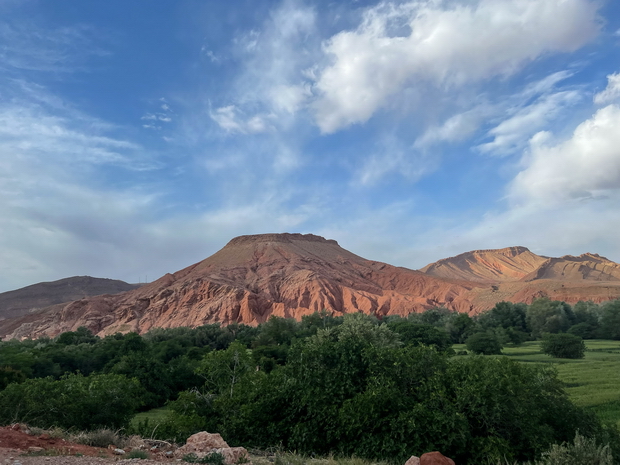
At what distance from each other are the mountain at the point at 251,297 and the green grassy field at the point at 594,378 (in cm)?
4829

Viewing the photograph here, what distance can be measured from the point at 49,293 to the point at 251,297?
333 feet

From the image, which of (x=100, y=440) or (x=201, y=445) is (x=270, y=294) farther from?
(x=201, y=445)

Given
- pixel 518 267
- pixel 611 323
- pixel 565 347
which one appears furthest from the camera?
pixel 518 267

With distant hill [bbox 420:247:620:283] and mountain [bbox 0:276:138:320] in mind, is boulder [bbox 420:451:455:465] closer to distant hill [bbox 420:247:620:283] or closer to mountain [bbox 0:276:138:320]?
distant hill [bbox 420:247:620:283]

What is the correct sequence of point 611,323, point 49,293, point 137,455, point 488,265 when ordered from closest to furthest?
point 137,455 < point 611,323 < point 49,293 < point 488,265

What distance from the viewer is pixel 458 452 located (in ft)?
35.6

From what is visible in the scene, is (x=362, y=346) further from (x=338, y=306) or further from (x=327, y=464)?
(x=338, y=306)

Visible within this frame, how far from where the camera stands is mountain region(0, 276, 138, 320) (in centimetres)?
13575

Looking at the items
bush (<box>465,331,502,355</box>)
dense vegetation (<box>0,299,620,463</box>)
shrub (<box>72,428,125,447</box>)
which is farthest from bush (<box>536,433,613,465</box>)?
bush (<box>465,331,502,355</box>)

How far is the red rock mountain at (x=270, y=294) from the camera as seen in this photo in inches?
3440

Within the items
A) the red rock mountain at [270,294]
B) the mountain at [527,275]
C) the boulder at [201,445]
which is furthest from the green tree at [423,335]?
the mountain at [527,275]

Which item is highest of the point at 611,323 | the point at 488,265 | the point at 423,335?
the point at 488,265

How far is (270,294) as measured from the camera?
94500mm

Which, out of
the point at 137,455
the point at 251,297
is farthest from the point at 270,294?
the point at 137,455
